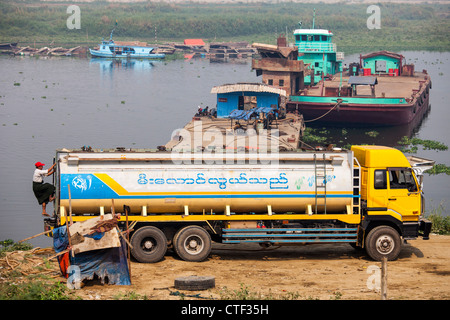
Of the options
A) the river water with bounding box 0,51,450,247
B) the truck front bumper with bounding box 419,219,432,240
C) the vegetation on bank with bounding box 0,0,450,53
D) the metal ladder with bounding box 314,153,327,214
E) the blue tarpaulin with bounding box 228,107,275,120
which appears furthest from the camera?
the vegetation on bank with bounding box 0,0,450,53

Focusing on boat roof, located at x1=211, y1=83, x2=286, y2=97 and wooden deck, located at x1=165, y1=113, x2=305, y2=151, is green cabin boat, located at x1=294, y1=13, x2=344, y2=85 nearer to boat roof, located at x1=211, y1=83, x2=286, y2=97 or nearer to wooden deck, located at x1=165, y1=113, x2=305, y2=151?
boat roof, located at x1=211, y1=83, x2=286, y2=97

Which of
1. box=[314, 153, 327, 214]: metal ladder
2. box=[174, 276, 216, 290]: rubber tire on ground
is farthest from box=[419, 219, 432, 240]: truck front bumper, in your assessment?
box=[174, 276, 216, 290]: rubber tire on ground

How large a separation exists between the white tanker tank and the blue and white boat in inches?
4455

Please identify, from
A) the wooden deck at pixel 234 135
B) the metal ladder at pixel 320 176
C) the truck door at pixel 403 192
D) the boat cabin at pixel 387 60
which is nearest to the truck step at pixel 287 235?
the metal ladder at pixel 320 176

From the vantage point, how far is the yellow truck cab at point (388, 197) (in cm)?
2134

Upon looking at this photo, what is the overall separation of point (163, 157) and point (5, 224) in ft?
44.4

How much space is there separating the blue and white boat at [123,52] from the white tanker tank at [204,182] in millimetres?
113148

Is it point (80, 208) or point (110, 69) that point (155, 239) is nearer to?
point (80, 208)

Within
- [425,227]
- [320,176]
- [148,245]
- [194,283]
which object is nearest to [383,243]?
[425,227]

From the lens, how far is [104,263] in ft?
60.8

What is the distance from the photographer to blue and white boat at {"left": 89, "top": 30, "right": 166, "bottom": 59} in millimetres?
132000

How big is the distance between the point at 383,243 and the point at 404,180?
2.01 meters

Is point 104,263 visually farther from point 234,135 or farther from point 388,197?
point 234,135
